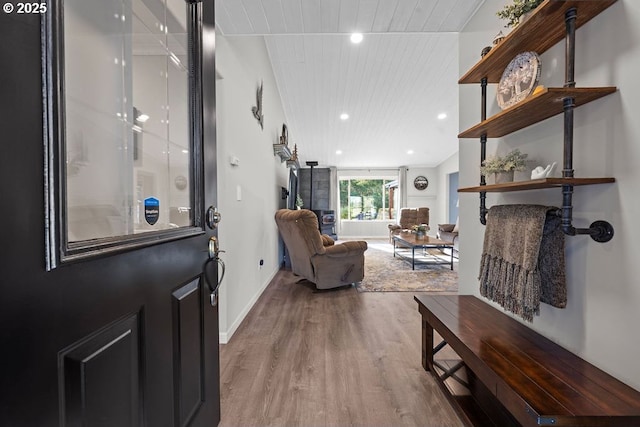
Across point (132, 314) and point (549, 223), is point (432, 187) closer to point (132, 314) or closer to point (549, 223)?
point (549, 223)

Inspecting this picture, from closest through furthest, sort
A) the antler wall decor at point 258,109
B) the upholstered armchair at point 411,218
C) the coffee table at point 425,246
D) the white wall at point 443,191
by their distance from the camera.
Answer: the antler wall decor at point 258,109
the coffee table at point 425,246
the upholstered armchair at point 411,218
the white wall at point 443,191

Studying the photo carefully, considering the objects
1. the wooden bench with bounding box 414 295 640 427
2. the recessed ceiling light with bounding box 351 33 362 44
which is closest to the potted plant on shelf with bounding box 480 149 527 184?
the wooden bench with bounding box 414 295 640 427

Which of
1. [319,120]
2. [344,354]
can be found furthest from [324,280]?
[319,120]

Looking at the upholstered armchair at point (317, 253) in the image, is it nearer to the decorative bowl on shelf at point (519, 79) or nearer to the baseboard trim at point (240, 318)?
the baseboard trim at point (240, 318)

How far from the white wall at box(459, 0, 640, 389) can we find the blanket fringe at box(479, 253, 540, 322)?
0.50 ft

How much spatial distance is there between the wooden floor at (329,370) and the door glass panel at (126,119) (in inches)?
44.2

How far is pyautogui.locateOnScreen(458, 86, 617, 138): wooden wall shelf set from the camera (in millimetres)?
953

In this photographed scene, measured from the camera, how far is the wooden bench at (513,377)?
2.65 feet

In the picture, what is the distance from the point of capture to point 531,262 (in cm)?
114

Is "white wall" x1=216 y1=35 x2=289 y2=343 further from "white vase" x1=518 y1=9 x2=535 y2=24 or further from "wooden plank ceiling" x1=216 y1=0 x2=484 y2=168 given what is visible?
"white vase" x1=518 y1=9 x2=535 y2=24

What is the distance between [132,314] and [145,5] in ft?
3.22

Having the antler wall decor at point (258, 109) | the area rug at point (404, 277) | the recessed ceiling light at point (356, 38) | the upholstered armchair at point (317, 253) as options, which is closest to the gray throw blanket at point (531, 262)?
the upholstered armchair at point (317, 253)

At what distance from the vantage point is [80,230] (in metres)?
0.64

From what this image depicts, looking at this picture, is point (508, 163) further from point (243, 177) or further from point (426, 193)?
point (426, 193)
